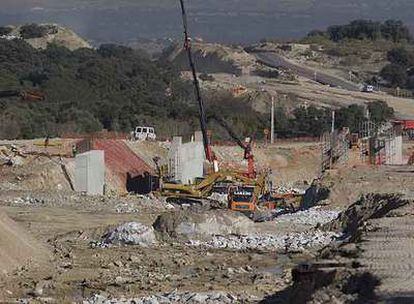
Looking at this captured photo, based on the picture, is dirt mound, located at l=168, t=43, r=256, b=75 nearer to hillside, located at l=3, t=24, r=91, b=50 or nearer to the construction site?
hillside, located at l=3, t=24, r=91, b=50

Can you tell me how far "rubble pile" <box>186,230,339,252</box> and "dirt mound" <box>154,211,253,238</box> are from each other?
39 cm

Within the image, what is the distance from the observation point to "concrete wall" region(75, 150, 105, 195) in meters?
41.8

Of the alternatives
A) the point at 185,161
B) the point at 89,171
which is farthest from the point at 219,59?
the point at 89,171

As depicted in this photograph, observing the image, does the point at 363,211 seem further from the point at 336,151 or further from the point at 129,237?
the point at 336,151

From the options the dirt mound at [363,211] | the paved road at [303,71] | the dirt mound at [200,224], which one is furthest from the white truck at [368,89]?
the dirt mound at [200,224]

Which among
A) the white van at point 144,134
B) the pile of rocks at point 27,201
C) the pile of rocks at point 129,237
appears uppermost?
the pile of rocks at point 129,237

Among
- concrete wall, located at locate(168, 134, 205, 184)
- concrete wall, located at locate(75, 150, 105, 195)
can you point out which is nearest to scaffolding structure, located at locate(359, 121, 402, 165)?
concrete wall, located at locate(168, 134, 205, 184)

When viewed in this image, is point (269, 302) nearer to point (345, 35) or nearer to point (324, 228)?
point (324, 228)

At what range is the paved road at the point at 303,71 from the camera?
88.5m

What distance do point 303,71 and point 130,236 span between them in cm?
6935

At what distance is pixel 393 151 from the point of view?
5003 centimetres

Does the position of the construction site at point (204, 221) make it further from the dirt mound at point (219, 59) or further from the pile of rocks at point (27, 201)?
the dirt mound at point (219, 59)

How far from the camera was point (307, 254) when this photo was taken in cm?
2530

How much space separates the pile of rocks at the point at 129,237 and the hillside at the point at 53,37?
7374cm
